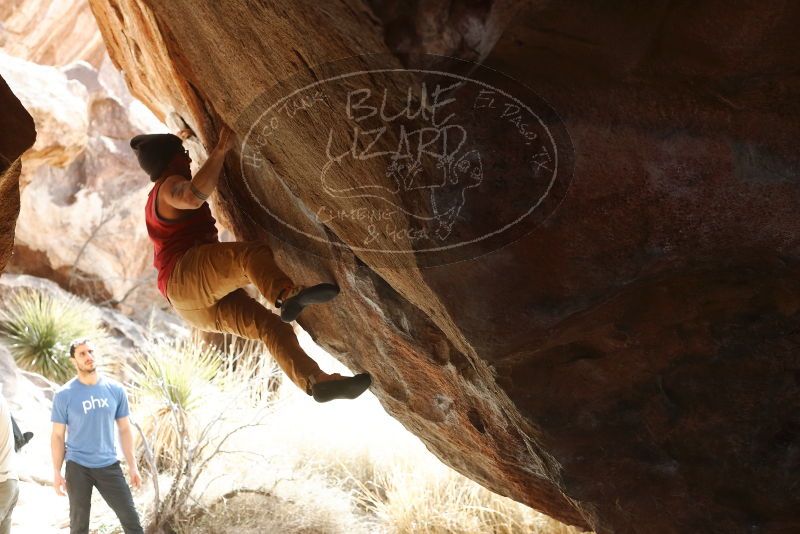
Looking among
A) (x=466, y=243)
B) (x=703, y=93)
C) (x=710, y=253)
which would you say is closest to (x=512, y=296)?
(x=466, y=243)

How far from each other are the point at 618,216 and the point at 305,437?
6.41 m

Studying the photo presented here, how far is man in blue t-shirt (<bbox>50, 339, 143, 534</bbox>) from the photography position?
528 centimetres

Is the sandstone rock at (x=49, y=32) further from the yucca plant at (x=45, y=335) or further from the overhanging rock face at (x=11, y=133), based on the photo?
the overhanging rock face at (x=11, y=133)

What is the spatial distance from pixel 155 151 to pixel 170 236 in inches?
16.4

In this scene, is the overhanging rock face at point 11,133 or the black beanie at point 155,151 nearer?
the overhanging rock face at point 11,133

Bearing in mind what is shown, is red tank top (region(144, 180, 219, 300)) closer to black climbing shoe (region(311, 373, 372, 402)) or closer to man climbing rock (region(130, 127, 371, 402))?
man climbing rock (region(130, 127, 371, 402))

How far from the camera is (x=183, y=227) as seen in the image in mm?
3963

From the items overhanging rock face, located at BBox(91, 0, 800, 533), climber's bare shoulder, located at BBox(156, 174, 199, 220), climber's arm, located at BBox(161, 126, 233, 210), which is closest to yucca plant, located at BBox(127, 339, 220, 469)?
climber's bare shoulder, located at BBox(156, 174, 199, 220)

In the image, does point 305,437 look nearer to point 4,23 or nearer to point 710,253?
point 710,253

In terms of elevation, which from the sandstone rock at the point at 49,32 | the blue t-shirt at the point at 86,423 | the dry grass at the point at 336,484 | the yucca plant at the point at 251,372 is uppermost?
the sandstone rock at the point at 49,32

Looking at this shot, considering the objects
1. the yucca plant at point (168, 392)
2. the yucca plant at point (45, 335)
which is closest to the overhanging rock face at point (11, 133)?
the yucca plant at point (168, 392)

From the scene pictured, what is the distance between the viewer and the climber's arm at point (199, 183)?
11.3 feet

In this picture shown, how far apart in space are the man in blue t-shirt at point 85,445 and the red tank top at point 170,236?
1690mm

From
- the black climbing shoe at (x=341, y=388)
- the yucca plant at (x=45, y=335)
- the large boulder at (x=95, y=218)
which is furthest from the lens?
the large boulder at (x=95, y=218)
